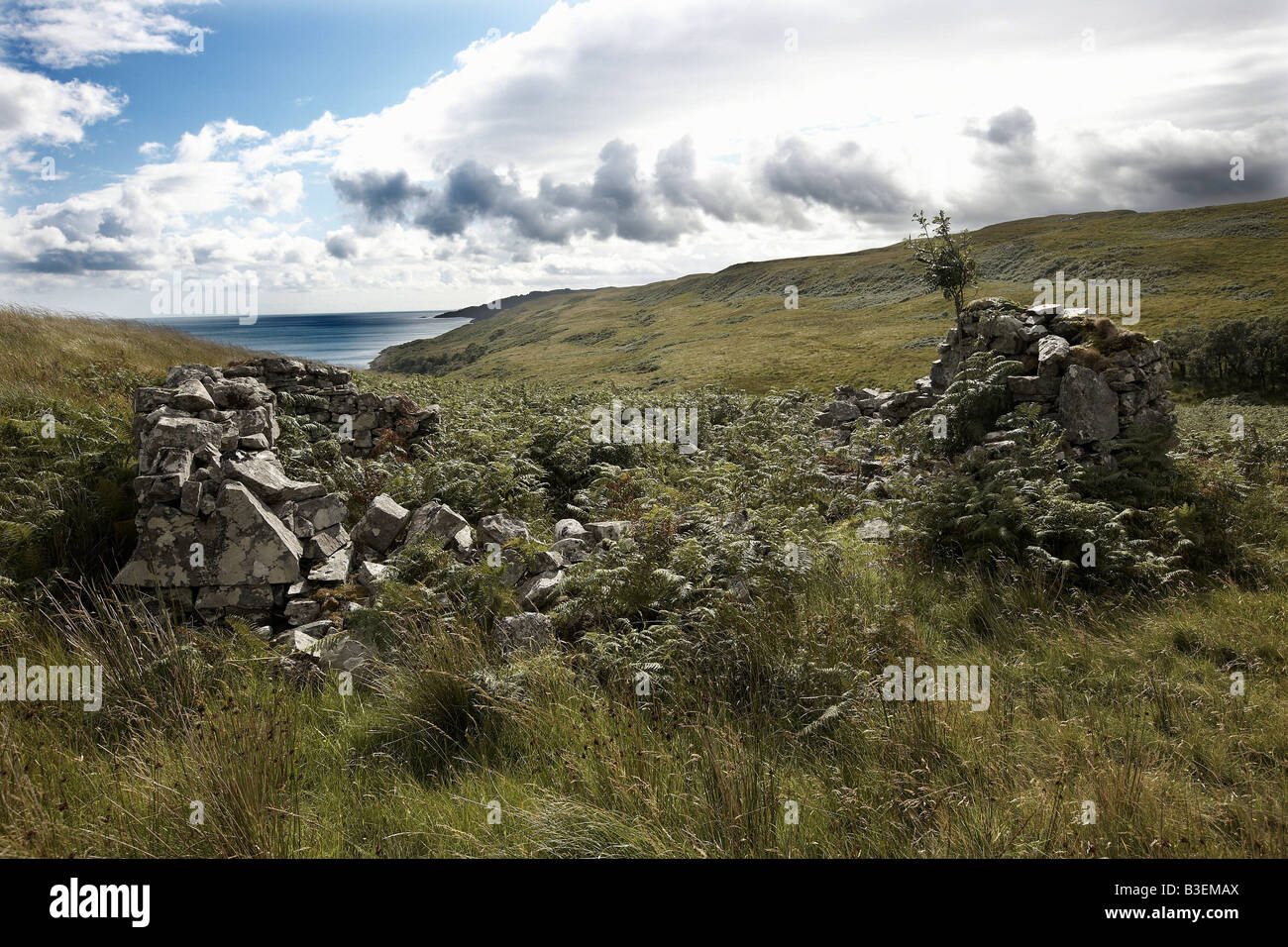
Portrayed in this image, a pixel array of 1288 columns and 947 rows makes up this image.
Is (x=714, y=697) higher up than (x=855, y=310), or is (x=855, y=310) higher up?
(x=855, y=310)

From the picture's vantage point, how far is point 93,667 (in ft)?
16.1

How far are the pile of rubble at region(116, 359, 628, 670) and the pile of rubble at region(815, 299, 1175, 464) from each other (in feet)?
24.9

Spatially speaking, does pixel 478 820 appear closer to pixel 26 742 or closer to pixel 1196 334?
pixel 26 742

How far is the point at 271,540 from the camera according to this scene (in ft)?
23.2

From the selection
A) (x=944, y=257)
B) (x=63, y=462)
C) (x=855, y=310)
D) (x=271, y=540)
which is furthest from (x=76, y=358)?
(x=855, y=310)

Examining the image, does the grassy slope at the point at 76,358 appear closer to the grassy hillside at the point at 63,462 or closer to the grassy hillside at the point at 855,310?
the grassy hillside at the point at 63,462

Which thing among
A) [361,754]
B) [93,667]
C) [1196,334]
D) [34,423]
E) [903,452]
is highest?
[1196,334]

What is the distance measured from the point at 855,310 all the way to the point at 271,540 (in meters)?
87.7

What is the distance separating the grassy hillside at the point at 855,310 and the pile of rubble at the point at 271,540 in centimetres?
3326

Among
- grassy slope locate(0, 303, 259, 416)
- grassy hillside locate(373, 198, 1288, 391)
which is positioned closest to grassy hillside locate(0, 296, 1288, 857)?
grassy slope locate(0, 303, 259, 416)

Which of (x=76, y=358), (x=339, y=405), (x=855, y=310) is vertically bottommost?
(x=339, y=405)

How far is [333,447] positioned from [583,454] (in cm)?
427

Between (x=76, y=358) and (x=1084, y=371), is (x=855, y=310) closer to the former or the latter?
(x=1084, y=371)
